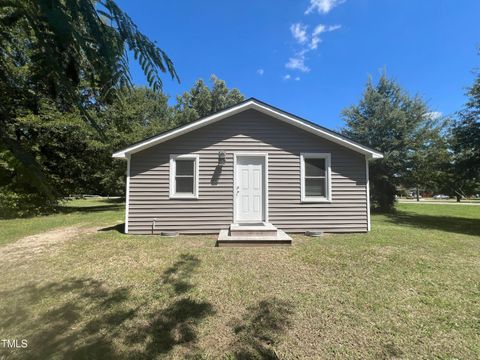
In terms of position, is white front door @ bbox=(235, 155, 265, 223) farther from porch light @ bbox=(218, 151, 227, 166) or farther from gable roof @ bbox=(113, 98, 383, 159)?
gable roof @ bbox=(113, 98, 383, 159)

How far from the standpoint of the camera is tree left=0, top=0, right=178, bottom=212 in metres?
1.12

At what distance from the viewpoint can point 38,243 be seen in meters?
6.96

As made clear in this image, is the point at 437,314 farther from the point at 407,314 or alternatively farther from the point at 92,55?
the point at 92,55

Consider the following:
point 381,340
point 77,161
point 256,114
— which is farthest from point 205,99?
point 381,340

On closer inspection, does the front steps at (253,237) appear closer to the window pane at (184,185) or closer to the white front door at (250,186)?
the white front door at (250,186)

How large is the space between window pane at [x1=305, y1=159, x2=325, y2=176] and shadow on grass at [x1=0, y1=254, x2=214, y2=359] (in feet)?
17.6

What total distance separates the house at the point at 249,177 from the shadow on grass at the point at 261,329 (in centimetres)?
454

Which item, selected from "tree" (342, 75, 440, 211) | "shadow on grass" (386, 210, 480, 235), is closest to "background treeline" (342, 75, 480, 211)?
"tree" (342, 75, 440, 211)

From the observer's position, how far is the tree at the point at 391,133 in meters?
15.6

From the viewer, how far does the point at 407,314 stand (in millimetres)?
3459

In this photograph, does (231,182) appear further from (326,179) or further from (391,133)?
(391,133)

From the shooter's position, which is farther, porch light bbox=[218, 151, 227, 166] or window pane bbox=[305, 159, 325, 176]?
window pane bbox=[305, 159, 325, 176]

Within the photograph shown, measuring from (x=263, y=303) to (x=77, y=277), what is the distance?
3203mm

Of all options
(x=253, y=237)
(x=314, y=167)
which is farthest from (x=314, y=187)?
(x=253, y=237)
